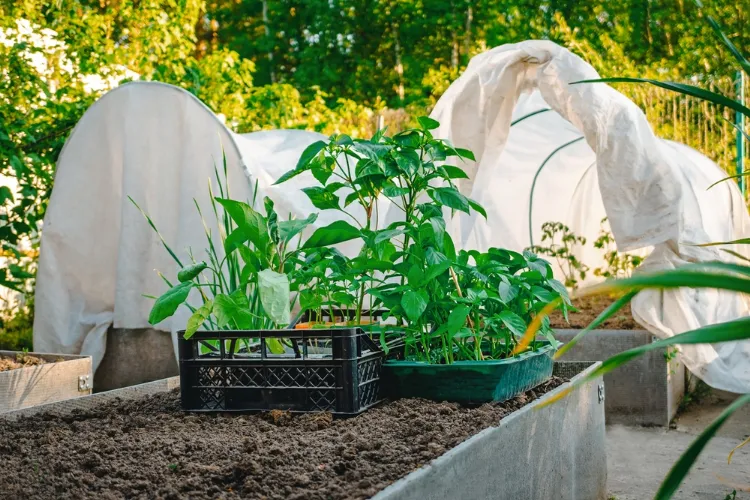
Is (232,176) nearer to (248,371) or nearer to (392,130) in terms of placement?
(248,371)

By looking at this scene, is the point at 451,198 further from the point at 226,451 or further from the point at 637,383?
the point at 637,383

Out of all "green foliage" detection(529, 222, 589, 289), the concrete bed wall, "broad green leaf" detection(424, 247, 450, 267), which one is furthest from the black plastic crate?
"green foliage" detection(529, 222, 589, 289)

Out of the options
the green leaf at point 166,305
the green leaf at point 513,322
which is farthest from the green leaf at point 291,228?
the green leaf at point 513,322

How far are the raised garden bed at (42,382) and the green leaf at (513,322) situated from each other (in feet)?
5.39

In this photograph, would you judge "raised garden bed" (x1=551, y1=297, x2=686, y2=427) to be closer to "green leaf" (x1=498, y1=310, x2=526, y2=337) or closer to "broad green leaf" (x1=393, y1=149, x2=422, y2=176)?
"green leaf" (x1=498, y1=310, x2=526, y2=337)

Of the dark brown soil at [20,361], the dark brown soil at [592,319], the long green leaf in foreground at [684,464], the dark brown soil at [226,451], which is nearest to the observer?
the long green leaf in foreground at [684,464]

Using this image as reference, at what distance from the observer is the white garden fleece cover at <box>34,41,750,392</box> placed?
370 centimetres

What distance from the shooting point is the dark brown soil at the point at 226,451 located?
1427 mm

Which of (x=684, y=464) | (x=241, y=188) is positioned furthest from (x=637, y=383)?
(x=684, y=464)

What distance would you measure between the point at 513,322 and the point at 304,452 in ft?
2.23

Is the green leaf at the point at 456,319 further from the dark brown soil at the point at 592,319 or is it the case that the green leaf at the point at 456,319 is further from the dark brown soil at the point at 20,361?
the dark brown soil at the point at 592,319

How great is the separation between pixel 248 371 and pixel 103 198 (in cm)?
272

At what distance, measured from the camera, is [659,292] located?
397cm

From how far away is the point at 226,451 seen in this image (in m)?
1.66
